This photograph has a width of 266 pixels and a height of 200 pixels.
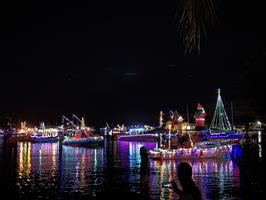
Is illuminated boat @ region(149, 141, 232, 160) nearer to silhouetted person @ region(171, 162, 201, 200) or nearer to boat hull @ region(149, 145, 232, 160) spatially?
boat hull @ region(149, 145, 232, 160)

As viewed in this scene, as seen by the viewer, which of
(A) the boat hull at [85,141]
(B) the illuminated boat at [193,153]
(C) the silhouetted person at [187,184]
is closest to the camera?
(C) the silhouetted person at [187,184]

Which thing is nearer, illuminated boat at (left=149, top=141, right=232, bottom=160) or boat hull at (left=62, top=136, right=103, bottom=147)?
illuminated boat at (left=149, top=141, right=232, bottom=160)

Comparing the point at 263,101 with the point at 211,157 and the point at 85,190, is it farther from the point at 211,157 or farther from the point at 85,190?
the point at 211,157

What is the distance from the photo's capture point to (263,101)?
11.0 metres

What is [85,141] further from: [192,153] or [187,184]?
[187,184]

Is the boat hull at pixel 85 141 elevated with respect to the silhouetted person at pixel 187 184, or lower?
lower

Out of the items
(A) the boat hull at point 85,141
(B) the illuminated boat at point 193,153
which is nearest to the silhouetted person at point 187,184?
(B) the illuminated boat at point 193,153

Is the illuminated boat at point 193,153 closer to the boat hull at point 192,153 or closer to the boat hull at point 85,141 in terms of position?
the boat hull at point 192,153

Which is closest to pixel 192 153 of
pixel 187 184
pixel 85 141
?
pixel 187 184

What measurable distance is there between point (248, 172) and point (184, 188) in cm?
2728

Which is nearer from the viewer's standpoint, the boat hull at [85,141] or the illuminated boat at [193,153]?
the illuminated boat at [193,153]

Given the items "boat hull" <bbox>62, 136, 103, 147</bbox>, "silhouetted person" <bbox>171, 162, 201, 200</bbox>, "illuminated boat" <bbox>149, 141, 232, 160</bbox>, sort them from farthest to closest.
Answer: "boat hull" <bbox>62, 136, 103, 147</bbox> < "illuminated boat" <bbox>149, 141, 232, 160</bbox> < "silhouetted person" <bbox>171, 162, 201, 200</bbox>

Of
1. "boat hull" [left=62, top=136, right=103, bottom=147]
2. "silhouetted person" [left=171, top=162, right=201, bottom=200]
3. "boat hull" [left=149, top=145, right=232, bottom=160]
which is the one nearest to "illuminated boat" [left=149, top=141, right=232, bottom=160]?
"boat hull" [left=149, top=145, right=232, bottom=160]

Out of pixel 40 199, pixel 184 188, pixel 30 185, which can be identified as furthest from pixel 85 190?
pixel 184 188
